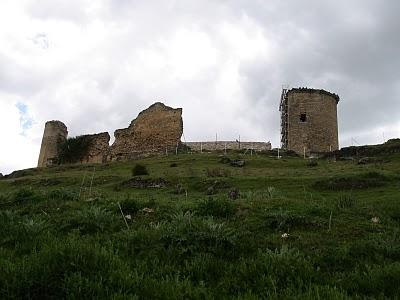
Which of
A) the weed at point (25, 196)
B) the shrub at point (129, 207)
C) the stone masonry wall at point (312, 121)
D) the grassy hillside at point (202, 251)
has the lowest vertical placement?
the grassy hillside at point (202, 251)

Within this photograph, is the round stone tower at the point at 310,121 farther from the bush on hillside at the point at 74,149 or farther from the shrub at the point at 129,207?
the shrub at the point at 129,207

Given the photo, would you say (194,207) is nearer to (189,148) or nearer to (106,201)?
(106,201)

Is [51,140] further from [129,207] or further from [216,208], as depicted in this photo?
[216,208]

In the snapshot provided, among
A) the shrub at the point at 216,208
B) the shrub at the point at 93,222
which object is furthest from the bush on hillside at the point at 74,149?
the shrub at the point at 93,222

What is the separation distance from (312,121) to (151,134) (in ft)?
46.7

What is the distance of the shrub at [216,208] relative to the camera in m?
9.20

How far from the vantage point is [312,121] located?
47.2 m

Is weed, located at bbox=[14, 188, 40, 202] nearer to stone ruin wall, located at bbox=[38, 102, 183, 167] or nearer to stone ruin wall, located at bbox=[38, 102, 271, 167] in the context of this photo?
stone ruin wall, located at bbox=[38, 102, 271, 167]

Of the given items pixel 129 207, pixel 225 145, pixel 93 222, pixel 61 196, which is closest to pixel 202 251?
pixel 93 222

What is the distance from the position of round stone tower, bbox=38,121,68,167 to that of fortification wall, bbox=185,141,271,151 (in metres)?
12.5

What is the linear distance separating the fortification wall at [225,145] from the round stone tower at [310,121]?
208cm

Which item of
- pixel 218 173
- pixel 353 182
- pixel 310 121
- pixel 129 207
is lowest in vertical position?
pixel 129 207

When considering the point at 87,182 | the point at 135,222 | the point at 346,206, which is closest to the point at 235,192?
the point at 346,206

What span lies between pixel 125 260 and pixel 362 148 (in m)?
33.4
